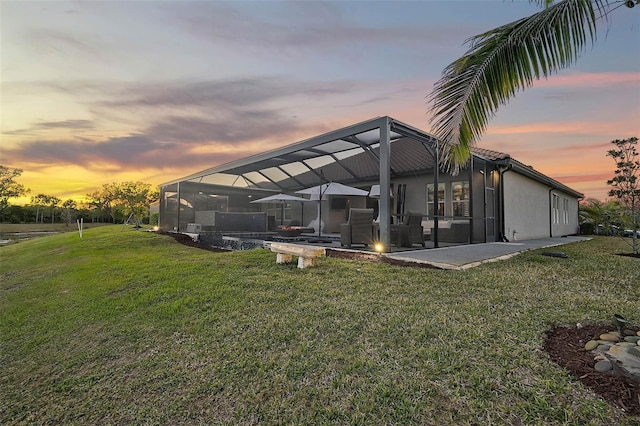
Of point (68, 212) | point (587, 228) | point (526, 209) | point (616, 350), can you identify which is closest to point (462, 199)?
point (526, 209)

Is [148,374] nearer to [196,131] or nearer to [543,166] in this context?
[196,131]

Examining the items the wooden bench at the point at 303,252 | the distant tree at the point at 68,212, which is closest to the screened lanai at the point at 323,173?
the wooden bench at the point at 303,252

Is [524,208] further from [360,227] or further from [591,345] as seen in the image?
[591,345]

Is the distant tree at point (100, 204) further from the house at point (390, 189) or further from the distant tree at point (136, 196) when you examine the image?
the house at point (390, 189)

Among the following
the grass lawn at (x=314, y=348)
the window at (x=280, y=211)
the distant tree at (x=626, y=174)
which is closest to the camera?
the grass lawn at (x=314, y=348)

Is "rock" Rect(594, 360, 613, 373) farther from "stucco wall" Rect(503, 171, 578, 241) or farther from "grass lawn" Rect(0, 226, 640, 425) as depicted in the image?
"stucco wall" Rect(503, 171, 578, 241)

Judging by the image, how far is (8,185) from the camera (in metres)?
32.4

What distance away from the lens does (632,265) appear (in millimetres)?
5965

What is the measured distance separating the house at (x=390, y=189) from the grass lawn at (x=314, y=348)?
10.2 feet

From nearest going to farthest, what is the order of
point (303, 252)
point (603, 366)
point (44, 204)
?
point (603, 366) < point (303, 252) < point (44, 204)

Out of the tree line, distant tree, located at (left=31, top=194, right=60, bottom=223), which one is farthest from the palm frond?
distant tree, located at (left=31, top=194, right=60, bottom=223)

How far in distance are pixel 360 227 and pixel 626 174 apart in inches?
328

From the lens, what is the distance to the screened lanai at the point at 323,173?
23.0 feet

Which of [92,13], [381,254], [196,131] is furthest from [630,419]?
[196,131]
